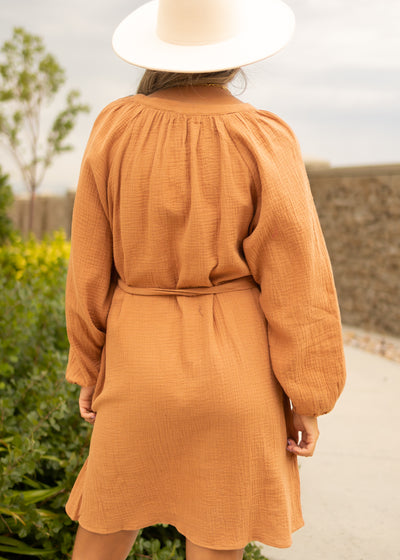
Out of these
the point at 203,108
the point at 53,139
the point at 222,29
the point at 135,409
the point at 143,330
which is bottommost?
the point at 53,139

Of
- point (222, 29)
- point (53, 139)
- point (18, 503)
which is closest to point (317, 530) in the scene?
point (18, 503)

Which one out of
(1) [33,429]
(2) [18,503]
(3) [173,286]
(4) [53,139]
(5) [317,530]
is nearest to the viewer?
(3) [173,286]

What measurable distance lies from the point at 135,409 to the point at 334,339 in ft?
1.70

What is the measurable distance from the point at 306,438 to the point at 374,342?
20.0ft

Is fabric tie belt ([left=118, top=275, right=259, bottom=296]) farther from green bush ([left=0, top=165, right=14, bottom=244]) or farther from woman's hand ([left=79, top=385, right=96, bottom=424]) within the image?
green bush ([left=0, top=165, right=14, bottom=244])

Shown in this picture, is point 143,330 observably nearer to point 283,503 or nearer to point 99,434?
point 99,434

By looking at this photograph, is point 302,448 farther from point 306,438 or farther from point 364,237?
point 364,237

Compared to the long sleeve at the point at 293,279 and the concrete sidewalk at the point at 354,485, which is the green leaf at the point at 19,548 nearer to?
the concrete sidewalk at the point at 354,485

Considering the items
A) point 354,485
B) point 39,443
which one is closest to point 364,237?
point 354,485

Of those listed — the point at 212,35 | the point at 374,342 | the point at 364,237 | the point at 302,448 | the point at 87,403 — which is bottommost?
the point at 374,342

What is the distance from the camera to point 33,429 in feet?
7.85

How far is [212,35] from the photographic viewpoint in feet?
4.97

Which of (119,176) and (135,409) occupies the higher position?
(119,176)

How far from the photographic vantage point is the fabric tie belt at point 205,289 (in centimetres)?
153
